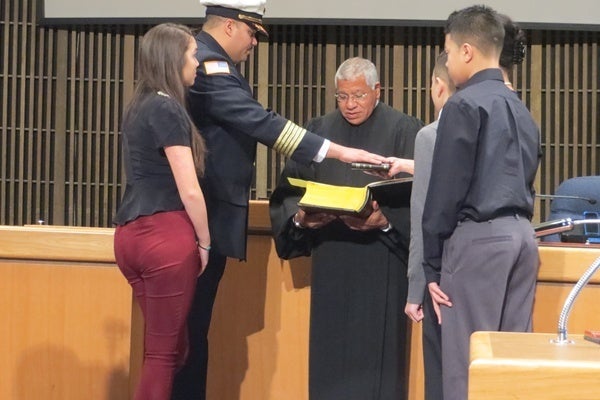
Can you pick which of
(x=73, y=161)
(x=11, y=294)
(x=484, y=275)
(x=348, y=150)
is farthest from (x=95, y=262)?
(x=73, y=161)

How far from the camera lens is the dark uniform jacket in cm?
340

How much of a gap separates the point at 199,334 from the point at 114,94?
4.15 m

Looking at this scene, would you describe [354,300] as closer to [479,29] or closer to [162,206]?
[162,206]

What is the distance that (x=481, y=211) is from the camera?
279 cm

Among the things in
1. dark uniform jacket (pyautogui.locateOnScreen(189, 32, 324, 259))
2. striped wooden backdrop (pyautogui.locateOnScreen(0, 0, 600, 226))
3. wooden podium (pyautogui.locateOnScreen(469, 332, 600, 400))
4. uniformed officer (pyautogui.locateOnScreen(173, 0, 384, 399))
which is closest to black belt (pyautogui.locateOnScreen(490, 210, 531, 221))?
uniformed officer (pyautogui.locateOnScreen(173, 0, 384, 399))

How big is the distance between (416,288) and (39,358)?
4.34 feet

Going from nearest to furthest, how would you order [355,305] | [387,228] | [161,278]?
[161,278]
[387,228]
[355,305]

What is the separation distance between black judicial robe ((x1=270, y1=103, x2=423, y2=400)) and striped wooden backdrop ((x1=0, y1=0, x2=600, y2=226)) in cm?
349

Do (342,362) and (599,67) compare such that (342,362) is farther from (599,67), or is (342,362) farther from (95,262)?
(599,67)

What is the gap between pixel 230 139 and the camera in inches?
137

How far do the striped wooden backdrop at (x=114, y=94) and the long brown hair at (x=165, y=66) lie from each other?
3936mm

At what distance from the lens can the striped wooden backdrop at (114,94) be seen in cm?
704

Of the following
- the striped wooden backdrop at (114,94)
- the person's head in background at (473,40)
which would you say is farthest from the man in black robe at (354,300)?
the striped wooden backdrop at (114,94)

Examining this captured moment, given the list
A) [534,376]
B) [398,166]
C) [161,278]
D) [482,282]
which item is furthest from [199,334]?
[534,376]
